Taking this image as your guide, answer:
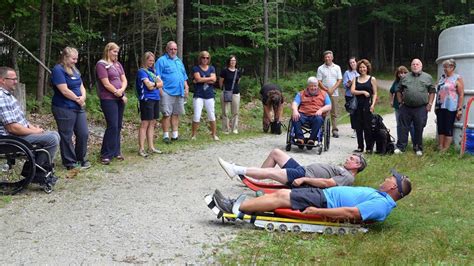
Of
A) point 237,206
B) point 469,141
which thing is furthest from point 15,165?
point 469,141

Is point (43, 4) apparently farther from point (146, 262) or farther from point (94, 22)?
point (146, 262)

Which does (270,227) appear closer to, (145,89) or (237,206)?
(237,206)

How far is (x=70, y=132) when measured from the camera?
301 inches

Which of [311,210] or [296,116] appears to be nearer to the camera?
[311,210]

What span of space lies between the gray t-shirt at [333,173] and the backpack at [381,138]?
155 inches

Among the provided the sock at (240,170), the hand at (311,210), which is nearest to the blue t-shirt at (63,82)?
the sock at (240,170)

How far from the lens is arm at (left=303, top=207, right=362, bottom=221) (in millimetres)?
5023

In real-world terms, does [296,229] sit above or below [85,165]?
below

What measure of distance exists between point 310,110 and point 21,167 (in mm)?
5491

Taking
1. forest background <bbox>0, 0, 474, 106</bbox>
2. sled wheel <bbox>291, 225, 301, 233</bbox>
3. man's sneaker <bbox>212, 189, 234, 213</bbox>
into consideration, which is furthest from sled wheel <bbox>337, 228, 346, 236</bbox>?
forest background <bbox>0, 0, 474, 106</bbox>

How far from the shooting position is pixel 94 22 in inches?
793

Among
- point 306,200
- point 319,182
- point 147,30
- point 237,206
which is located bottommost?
point 237,206

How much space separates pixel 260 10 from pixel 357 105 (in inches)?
467

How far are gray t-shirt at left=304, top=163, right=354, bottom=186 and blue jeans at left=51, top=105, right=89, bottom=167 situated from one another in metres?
3.61
